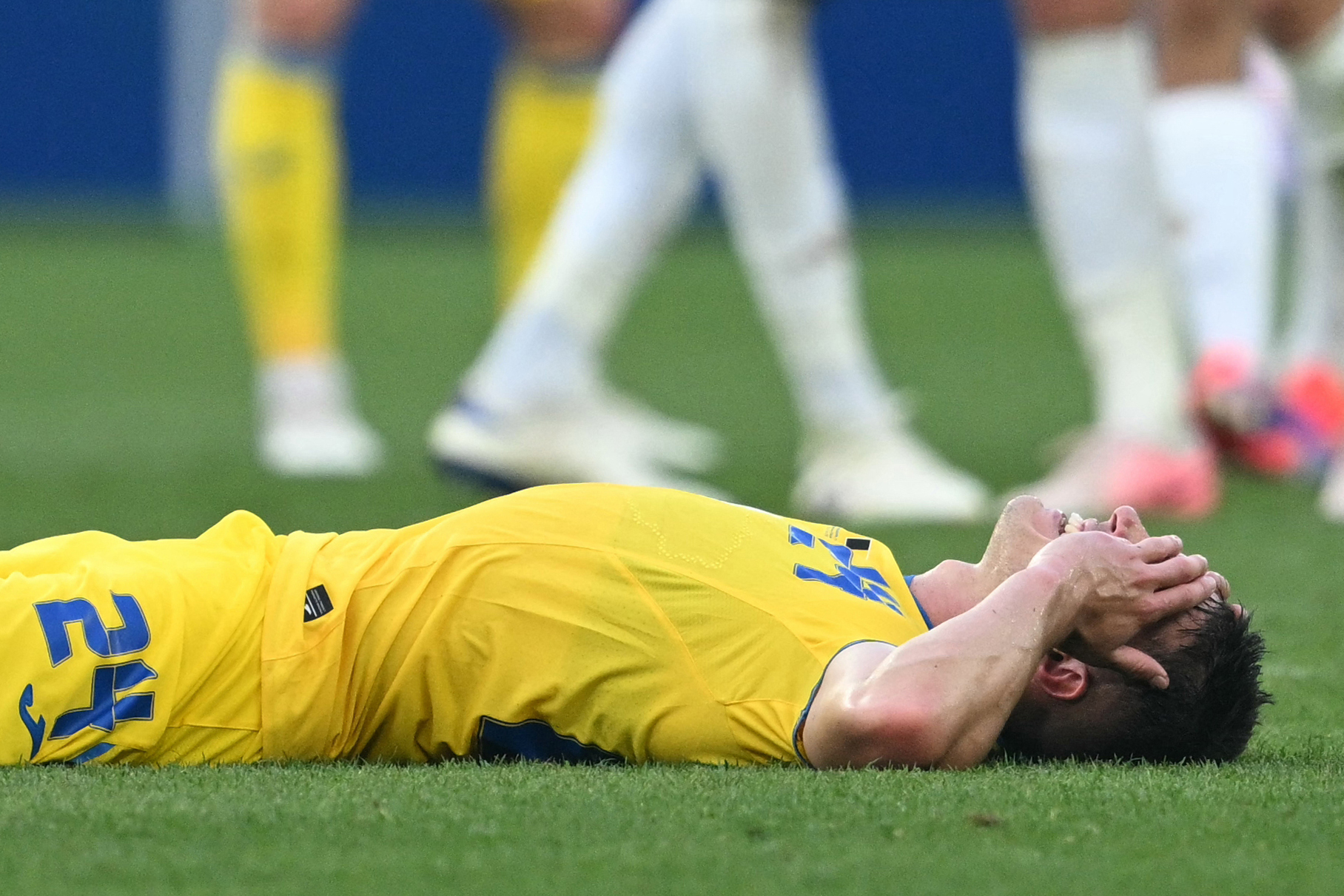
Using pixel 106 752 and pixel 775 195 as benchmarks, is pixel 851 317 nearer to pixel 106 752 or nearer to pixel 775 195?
pixel 775 195

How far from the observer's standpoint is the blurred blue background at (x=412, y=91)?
38.2 feet

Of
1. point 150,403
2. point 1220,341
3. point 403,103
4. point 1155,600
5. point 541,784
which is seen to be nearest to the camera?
point 541,784

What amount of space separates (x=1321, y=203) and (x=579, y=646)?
255 centimetres

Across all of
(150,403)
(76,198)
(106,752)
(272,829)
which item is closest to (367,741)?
(106,752)

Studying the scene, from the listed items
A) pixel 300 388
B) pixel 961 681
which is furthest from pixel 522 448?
pixel 961 681

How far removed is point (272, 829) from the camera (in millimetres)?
1618

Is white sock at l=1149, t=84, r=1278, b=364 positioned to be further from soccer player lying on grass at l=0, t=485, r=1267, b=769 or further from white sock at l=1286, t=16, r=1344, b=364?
soccer player lying on grass at l=0, t=485, r=1267, b=769

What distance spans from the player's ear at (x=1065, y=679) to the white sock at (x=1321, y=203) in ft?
6.69

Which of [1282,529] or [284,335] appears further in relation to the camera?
[284,335]

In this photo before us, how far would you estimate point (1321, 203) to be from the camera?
406 cm

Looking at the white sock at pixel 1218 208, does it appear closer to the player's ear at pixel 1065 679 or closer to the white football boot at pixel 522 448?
the white football boot at pixel 522 448

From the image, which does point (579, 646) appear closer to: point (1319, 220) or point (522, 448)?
point (522, 448)

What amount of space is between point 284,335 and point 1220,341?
5.88ft

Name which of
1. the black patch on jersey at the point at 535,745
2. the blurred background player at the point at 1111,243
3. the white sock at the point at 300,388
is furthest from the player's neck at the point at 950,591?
the white sock at the point at 300,388
